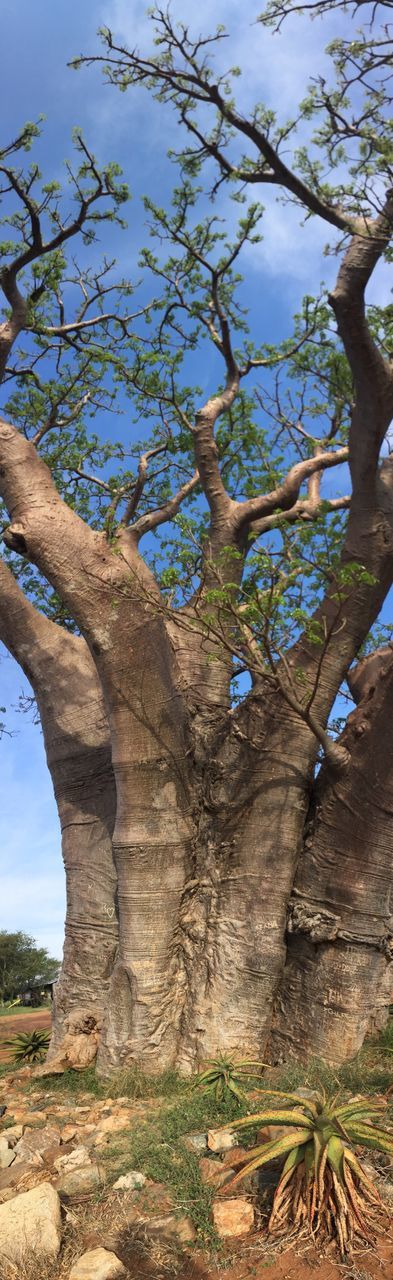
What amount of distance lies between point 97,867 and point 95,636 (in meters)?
1.91

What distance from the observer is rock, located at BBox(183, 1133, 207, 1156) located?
397 cm

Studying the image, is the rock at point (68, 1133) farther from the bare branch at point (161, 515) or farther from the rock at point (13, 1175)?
the bare branch at point (161, 515)

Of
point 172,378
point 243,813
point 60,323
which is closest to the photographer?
point 243,813

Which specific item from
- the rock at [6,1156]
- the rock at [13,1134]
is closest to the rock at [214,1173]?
the rock at [6,1156]

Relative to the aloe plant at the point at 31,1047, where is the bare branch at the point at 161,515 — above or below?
above

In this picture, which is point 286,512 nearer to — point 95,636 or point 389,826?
point 95,636

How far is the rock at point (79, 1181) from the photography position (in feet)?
12.2

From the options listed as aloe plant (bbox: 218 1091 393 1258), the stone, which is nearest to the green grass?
aloe plant (bbox: 218 1091 393 1258)

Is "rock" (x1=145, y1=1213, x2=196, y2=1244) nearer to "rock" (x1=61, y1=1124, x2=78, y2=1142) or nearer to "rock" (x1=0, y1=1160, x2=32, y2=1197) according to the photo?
"rock" (x1=0, y1=1160, x2=32, y2=1197)

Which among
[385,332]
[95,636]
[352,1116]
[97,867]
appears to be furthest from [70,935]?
[385,332]

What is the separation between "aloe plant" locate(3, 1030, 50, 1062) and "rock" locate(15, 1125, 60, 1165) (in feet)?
10.3

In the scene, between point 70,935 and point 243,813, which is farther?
point 70,935

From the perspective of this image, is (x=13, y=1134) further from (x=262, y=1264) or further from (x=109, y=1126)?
(x=262, y=1264)

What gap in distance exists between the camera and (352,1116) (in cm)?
369
